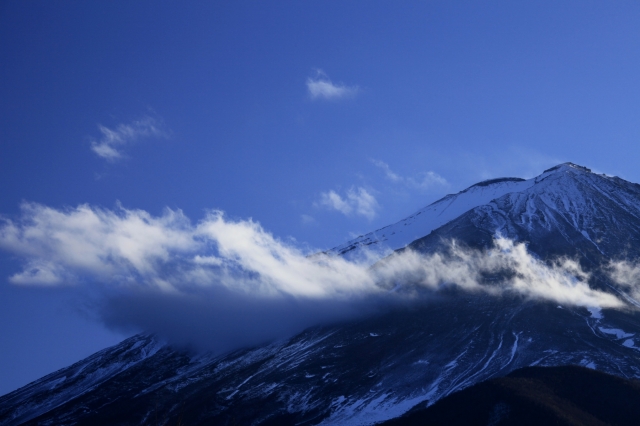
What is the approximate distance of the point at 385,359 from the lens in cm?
11081

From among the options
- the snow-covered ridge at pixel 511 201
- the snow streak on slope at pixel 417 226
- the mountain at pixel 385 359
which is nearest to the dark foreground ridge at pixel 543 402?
the mountain at pixel 385 359

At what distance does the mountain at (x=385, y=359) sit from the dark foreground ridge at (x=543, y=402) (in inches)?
476

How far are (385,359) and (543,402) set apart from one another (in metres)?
39.4

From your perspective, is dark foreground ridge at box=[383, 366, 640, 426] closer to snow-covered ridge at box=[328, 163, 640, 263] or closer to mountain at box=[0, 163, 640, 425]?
mountain at box=[0, 163, 640, 425]

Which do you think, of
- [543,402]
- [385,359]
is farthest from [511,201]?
[543,402]

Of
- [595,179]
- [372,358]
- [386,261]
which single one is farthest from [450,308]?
[595,179]

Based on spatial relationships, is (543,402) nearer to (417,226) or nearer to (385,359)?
(385,359)

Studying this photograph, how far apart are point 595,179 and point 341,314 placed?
265 feet

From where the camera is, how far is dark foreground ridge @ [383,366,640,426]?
72.6 m

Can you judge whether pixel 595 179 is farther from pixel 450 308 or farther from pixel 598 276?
pixel 450 308

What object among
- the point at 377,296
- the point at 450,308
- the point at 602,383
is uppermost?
the point at 377,296

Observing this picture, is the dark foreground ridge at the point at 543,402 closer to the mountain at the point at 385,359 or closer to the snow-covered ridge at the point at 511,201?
the mountain at the point at 385,359

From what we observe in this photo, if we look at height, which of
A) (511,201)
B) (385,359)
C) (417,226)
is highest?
(417,226)

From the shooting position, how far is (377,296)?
478 feet
